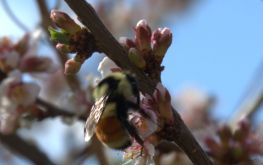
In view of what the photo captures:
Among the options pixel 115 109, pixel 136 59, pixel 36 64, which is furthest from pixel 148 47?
pixel 36 64

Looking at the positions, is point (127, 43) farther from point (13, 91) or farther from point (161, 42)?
point (13, 91)

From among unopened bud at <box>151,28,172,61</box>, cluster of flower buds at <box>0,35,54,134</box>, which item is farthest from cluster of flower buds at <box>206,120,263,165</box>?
unopened bud at <box>151,28,172,61</box>

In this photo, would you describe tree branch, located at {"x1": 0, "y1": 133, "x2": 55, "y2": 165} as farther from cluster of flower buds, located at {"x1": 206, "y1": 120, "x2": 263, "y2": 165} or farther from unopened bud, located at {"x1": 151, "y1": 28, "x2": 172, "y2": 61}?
unopened bud, located at {"x1": 151, "y1": 28, "x2": 172, "y2": 61}

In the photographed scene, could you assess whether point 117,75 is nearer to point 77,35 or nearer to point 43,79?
point 77,35

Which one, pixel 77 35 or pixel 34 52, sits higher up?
pixel 34 52

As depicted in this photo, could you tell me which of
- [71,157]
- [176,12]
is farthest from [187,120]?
[176,12]

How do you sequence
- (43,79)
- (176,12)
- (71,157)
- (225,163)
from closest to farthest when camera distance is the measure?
(225,163)
(43,79)
(71,157)
(176,12)

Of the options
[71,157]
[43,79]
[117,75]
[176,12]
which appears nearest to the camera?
[117,75]
